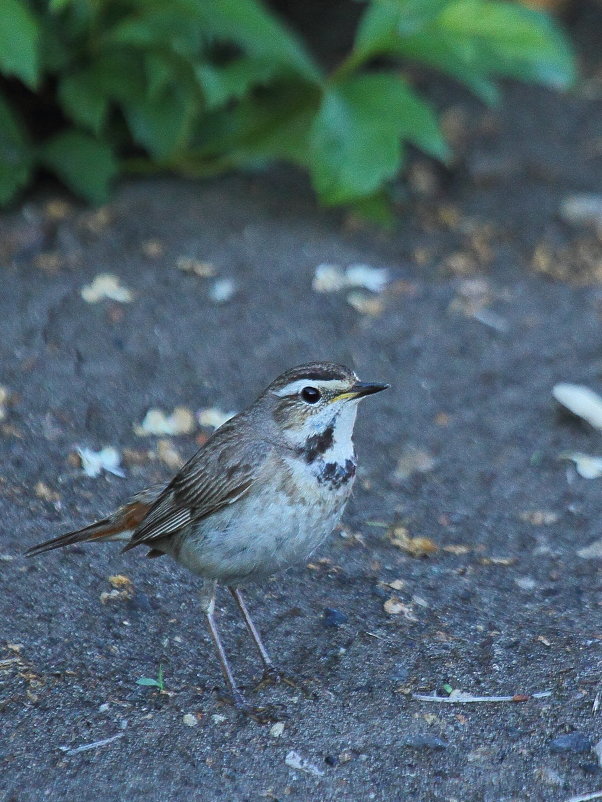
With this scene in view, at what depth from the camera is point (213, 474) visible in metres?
4.72

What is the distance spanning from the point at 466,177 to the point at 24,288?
12.9 ft

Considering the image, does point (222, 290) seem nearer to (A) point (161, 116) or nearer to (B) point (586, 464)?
(A) point (161, 116)

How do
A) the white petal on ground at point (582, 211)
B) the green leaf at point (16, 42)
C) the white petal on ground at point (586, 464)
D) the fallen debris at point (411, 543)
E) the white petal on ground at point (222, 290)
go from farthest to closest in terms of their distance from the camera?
the white petal on ground at point (582, 211), the white petal on ground at point (222, 290), the green leaf at point (16, 42), the white petal on ground at point (586, 464), the fallen debris at point (411, 543)

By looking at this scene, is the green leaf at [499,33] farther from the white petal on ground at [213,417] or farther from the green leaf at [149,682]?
the green leaf at [149,682]

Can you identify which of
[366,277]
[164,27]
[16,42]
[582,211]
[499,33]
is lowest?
[582,211]

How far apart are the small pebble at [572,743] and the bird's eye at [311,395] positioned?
156 centimetres

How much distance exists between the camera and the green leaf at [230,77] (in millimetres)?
7691

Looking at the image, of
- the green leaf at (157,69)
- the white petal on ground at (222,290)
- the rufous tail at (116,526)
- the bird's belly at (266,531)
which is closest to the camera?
the bird's belly at (266,531)

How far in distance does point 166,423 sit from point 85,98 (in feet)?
9.10

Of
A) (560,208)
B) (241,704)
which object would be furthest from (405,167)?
(241,704)

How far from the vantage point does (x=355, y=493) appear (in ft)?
20.4

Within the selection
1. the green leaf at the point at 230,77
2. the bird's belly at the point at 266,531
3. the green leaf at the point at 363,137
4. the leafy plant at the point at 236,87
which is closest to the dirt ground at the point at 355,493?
the leafy plant at the point at 236,87

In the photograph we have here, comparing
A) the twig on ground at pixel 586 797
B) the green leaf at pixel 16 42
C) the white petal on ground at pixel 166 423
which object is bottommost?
the white petal on ground at pixel 166 423

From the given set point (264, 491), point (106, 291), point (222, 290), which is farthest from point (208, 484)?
point (222, 290)
